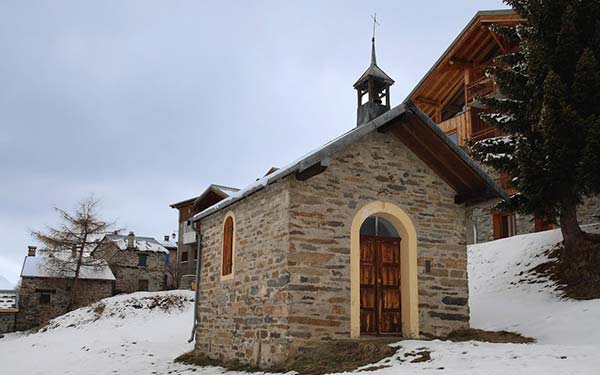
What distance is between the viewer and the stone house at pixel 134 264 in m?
39.5

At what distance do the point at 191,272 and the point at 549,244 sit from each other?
30099mm

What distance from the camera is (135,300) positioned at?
27344 millimetres

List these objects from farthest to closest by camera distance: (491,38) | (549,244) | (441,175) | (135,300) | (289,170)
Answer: (135,300) < (491,38) < (549,244) < (441,175) < (289,170)

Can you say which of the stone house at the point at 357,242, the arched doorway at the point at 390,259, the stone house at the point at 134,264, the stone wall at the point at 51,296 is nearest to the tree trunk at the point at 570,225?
the stone house at the point at 357,242

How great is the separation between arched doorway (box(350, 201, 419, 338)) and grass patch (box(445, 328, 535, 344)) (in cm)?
84

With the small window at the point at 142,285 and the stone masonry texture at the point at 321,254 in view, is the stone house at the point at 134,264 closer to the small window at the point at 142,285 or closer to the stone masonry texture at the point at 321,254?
the small window at the point at 142,285

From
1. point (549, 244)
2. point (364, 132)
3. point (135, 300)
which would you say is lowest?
point (135, 300)

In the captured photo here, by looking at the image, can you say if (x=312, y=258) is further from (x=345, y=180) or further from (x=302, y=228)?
(x=345, y=180)

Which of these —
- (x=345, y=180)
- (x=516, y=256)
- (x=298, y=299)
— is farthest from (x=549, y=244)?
(x=298, y=299)

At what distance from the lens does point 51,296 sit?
32.9m

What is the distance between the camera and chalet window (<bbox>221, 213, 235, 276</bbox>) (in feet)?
42.4

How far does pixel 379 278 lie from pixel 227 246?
12.1ft

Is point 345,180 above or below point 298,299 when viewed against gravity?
above

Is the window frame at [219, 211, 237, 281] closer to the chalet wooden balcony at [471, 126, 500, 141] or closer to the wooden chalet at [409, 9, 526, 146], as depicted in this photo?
the wooden chalet at [409, 9, 526, 146]
